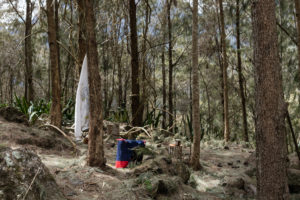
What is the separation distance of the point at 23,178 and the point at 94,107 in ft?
5.74

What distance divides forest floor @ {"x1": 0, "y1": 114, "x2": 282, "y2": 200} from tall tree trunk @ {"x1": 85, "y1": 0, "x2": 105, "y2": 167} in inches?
7.5

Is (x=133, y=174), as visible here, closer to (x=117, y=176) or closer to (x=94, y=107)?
(x=117, y=176)

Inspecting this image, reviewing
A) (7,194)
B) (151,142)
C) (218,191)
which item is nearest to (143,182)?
(218,191)

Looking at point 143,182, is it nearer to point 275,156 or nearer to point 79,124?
point 275,156

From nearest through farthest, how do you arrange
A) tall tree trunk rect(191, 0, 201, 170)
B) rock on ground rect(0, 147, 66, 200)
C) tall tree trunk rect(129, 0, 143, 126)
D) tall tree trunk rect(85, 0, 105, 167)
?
rock on ground rect(0, 147, 66, 200)
tall tree trunk rect(85, 0, 105, 167)
tall tree trunk rect(191, 0, 201, 170)
tall tree trunk rect(129, 0, 143, 126)

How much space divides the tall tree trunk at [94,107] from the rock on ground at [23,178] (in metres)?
1.20

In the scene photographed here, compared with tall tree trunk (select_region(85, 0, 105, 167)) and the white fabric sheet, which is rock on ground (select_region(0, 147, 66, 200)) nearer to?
tall tree trunk (select_region(85, 0, 105, 167))

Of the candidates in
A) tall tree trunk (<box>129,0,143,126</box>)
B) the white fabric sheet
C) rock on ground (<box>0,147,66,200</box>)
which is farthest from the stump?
rock on ground (<box>0,147,66,200</box>)

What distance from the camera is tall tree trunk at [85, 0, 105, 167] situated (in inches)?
161

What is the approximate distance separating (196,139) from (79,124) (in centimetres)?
224

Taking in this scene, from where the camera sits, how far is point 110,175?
393 centimetres

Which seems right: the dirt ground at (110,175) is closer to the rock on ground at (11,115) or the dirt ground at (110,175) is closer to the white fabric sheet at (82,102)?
the rock on ground at (11,115)

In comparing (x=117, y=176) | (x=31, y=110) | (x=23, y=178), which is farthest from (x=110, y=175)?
(x=31, y=110)

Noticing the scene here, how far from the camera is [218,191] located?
4.54 m
